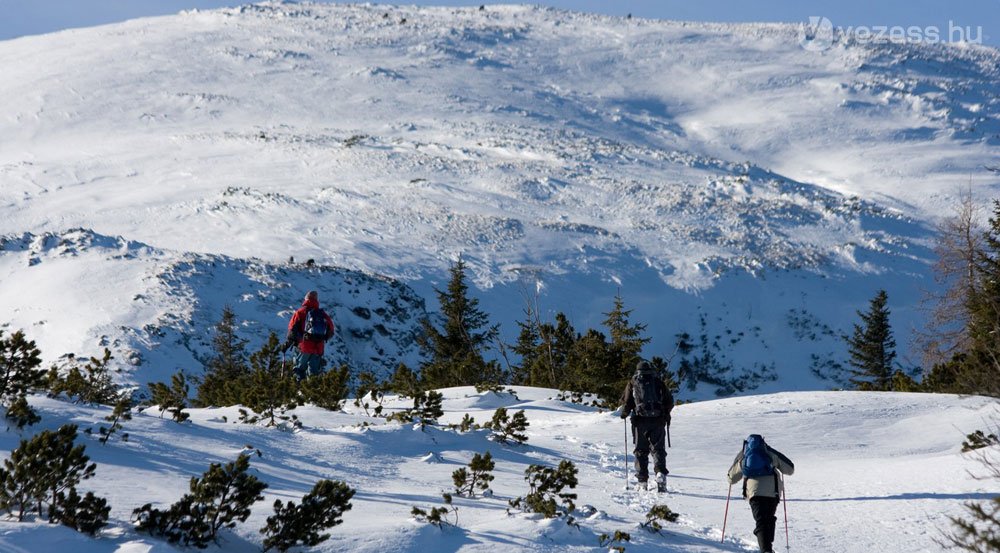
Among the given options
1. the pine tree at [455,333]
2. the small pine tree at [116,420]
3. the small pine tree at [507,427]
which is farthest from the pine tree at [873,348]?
the small pine tree at [116,420]

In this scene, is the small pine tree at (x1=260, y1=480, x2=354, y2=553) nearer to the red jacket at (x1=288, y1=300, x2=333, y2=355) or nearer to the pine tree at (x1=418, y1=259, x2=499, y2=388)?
the red jacket at (x1=288, y1=300, x2=333, y2=355)

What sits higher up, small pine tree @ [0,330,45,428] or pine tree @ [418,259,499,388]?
pine tree @ [418,259,499,388]

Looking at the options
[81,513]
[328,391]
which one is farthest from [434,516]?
[328,391]

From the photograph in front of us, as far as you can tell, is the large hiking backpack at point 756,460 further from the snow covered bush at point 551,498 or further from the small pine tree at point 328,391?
the small pine tree at point 328,391

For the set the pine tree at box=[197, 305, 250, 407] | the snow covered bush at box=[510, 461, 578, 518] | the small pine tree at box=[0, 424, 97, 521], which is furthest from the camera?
the pine tree at box=[197, 305, 250, 407]

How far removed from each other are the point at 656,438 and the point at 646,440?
131 millimetres

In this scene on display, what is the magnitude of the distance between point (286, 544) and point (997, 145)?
8056 centimetres

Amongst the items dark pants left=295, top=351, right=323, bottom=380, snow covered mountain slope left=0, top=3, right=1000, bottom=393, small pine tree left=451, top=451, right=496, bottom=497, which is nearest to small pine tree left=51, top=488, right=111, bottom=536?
small pine tree left=451, top=451, right=496, bottom=497

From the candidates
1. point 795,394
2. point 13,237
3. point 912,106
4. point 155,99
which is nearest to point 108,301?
point 13,237

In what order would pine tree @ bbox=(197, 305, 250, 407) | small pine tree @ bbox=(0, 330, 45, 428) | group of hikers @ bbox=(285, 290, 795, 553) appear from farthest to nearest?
pine tree @ bbox=(197, 305, 250, 407) < small pine tree @ bbox=(0, 330, 45, 428) < group of hikers @ bbox=(285, 290, 795, 553)

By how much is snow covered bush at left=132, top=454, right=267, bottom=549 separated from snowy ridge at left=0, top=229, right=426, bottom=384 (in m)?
15.6

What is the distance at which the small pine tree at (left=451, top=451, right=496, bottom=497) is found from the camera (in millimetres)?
8594

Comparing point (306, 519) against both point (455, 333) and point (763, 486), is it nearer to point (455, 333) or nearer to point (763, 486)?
point (763, 486)

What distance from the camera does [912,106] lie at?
81.6 meters
